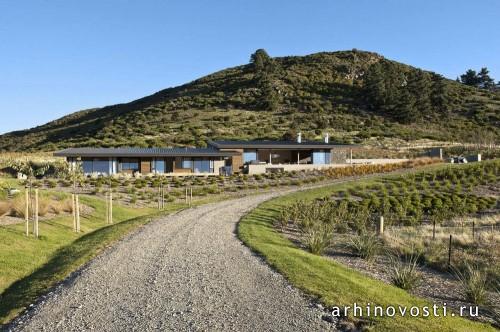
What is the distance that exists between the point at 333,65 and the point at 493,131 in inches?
2141

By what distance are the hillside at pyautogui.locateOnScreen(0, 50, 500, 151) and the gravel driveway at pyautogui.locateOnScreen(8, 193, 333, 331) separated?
58343 millimetres

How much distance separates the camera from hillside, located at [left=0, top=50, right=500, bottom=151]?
80.5 m

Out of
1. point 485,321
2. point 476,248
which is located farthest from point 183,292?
point 476,248

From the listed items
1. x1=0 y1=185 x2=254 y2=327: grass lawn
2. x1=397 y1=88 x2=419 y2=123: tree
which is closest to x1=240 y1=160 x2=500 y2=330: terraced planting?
x1=0 y1=185 x2=254 y2=327: grass lawn

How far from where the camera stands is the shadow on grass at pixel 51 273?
30.7 ft

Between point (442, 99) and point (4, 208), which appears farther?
point (442, 99)

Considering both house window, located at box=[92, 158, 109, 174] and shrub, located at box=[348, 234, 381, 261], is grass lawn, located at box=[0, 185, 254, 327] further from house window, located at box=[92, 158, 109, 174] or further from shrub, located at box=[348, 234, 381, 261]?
house window, located at box=[92, 158, 109, 174]

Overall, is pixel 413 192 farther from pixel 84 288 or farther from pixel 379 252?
pixel 84 288

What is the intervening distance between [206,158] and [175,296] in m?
43.8

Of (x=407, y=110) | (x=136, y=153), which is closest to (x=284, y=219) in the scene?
(x=136, y=153)

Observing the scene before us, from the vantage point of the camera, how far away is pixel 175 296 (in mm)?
9453

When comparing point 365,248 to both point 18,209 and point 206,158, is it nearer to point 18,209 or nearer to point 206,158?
point 18,209

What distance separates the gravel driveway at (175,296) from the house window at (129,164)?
3663cm

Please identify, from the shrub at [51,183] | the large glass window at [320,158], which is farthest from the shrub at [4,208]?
the large glass window at [320,158]
